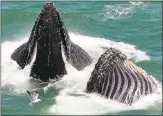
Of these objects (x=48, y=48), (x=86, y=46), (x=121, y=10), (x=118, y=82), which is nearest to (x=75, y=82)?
(x=48, y=48)

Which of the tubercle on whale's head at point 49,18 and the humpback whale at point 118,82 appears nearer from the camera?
the humpback whale at point 118,82

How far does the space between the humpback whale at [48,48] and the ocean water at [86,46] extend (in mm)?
312

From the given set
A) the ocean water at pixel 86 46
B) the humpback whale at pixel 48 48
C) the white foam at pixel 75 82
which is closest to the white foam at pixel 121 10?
the ocean water at pixel 86 46

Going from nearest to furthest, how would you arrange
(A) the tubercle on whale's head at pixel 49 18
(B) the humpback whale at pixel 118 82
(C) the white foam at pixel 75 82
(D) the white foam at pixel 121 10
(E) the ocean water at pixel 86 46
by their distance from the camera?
(B) the humpback whale at pixel 118 82
(C) the white foam at pixel 75 82
(E) the ocean water at pixel 86 46
(A) the tubercle on whale's head at pixel 49 18
(D) the white foam at pixel 121 10

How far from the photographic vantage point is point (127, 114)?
18016 mm

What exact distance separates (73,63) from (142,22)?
353 inches

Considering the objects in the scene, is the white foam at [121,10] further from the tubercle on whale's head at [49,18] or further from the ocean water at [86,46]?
the tubercle on whale's head at [49,18]

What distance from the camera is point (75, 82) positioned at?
2069 centimetres

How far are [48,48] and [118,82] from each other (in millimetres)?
2906

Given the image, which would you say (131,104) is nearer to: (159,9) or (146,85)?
(146,85)

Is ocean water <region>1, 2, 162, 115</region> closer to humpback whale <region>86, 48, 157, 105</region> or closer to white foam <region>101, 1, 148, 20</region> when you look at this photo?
white foam <region>101, 1, 148, 20</region>

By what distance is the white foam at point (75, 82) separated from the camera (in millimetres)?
18453

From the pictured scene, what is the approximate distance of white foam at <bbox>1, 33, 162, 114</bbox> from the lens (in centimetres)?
1845

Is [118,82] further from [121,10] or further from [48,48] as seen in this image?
[121,10]
